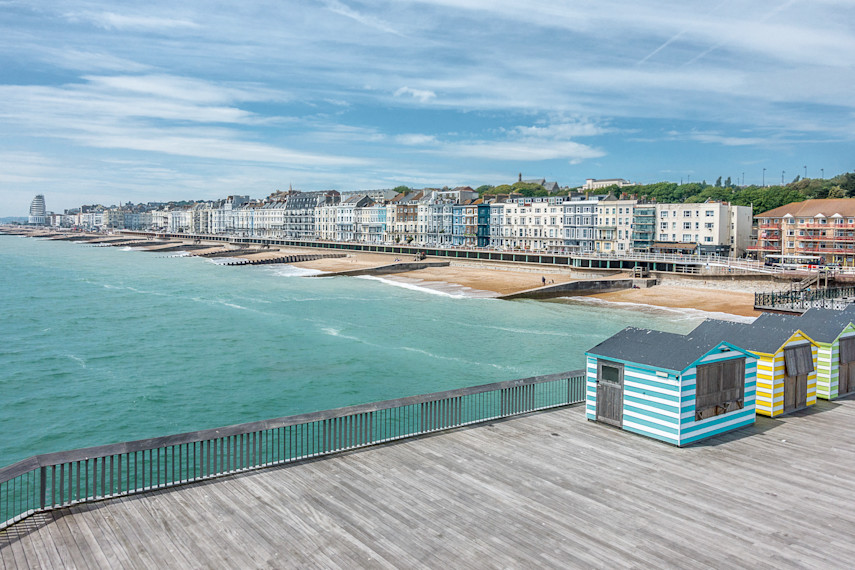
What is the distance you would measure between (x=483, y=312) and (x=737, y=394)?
40027mm

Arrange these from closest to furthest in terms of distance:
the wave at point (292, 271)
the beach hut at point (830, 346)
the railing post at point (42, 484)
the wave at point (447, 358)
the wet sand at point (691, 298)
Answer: the railing post at point (42, 484) → the beach hut at point (830, 346) → the wave at point (447, 358) → the wet sand at point (691, 298) → the wave at point (292, 271)

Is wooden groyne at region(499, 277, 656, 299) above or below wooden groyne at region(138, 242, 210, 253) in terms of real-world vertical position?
below

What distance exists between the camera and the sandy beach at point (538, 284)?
57638mm

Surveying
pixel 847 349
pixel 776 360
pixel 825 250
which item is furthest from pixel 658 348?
pixel 825 250

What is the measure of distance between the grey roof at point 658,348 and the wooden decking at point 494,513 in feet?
5.63

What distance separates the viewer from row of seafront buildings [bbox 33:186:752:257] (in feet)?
307

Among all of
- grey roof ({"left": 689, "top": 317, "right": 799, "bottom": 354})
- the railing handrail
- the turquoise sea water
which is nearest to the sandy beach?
the turquoise sea water

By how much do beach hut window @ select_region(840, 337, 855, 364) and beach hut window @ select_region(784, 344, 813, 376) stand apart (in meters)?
1.68

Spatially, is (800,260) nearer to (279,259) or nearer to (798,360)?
(798,360)

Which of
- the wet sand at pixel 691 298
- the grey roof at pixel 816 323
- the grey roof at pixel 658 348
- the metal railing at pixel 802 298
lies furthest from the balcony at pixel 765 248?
the grey roof at pixel 658 348

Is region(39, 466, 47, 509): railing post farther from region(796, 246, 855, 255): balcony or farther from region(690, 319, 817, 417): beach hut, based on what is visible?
region(796, 246, 855, 255): balcony

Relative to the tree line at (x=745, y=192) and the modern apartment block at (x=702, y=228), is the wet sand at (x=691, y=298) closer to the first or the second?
the modern apartment block at (x=702, y=228)

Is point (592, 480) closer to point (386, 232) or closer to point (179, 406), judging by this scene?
point (179, 406)

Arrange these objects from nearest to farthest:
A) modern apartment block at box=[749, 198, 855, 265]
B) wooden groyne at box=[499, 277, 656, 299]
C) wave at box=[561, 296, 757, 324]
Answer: wave at box=[561, 296, 757, 324], wooden groyne at box=[499, 277, 656, 299], modern apartment block at box=[749, 198, 855, 265]
